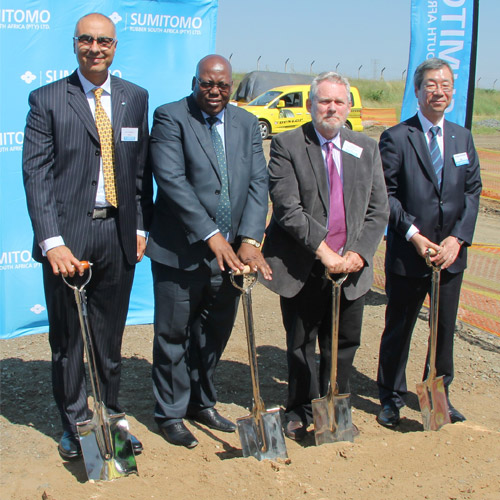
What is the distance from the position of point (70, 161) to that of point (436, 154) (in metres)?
2.12

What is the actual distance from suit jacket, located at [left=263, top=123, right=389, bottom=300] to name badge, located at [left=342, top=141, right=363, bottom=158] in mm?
17

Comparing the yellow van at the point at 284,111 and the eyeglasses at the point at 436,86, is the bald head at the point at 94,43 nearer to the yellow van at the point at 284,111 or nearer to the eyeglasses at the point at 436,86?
the eyeglasses at the point at 436,86

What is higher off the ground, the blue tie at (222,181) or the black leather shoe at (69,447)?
the blue tie at (222,181)

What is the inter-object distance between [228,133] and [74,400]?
167 cm

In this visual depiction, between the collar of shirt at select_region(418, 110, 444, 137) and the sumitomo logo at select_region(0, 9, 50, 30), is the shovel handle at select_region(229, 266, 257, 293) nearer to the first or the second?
the collar of shirt at select_region(418, 110, 444, 137)

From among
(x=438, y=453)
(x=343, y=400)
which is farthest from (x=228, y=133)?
(x=438, y=453)

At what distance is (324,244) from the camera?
3500mm

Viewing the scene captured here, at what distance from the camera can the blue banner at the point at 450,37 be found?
Result: 5.60m

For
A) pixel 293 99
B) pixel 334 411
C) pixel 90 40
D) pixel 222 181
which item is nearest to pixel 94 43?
pixel 90 40

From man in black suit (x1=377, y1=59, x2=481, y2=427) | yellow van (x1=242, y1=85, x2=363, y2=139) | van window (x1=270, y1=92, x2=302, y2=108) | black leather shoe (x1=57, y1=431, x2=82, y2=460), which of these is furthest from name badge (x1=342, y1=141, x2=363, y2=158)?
van window (x1=270, y1=92, x2=302, y2=108)

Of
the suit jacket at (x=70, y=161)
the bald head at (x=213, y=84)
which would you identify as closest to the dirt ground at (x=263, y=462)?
the suit jacket at (x=70, y=161)

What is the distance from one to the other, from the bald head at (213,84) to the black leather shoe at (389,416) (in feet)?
7.04

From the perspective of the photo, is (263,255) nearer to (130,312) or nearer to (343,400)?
(343,400)

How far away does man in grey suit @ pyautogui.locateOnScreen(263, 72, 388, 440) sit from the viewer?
3.48 meters
